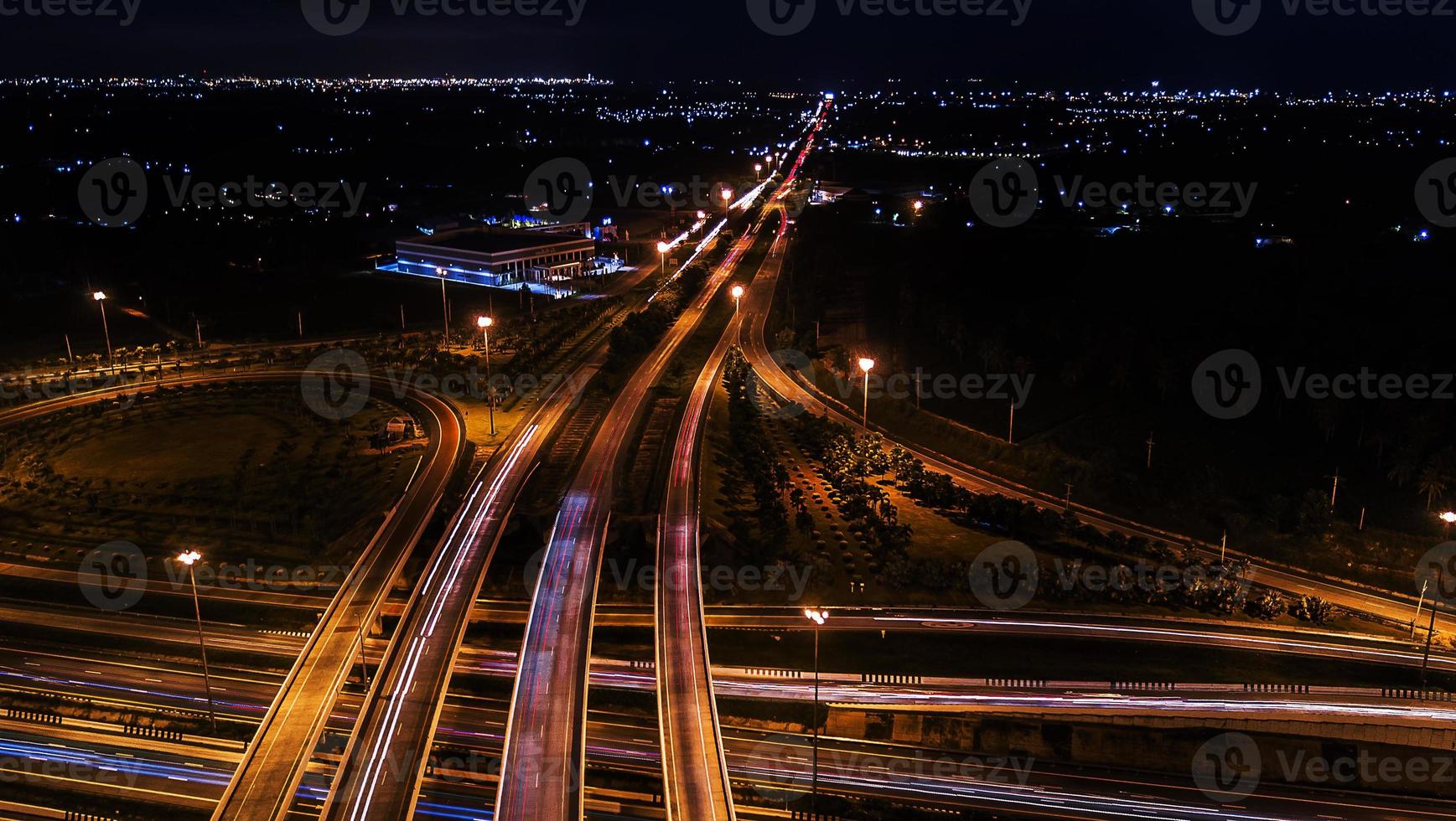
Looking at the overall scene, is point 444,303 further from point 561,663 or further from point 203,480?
point 561,663

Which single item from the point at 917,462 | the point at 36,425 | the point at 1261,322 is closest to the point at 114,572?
the point at 36,425

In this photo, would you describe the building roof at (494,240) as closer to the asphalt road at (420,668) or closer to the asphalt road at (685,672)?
the asphalt road at (685,672)

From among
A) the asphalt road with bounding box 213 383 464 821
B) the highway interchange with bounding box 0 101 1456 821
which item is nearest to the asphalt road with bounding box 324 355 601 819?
the highway interchange with bounding box 0 101 1456 821

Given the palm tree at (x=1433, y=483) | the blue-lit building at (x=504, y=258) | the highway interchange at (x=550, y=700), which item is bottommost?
the highway interchange at (x=550, y=700)

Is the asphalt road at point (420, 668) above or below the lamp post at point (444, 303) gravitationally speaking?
below

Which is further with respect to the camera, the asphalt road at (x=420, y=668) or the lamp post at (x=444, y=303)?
the lamp post at (x=444, y=303)

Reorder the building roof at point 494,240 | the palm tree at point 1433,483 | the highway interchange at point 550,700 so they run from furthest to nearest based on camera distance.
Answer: the building roof at point 494,240
the palm tree at point 1433,483
the highway interchange at point 550,700

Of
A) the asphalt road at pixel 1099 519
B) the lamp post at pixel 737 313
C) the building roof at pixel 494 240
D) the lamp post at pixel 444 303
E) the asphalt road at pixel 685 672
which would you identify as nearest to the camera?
the asphalt road at pixel 685 672

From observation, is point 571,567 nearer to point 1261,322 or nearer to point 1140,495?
point 1140,495

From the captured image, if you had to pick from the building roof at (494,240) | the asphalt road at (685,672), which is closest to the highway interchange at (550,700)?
the asphalt road at (685,672)
